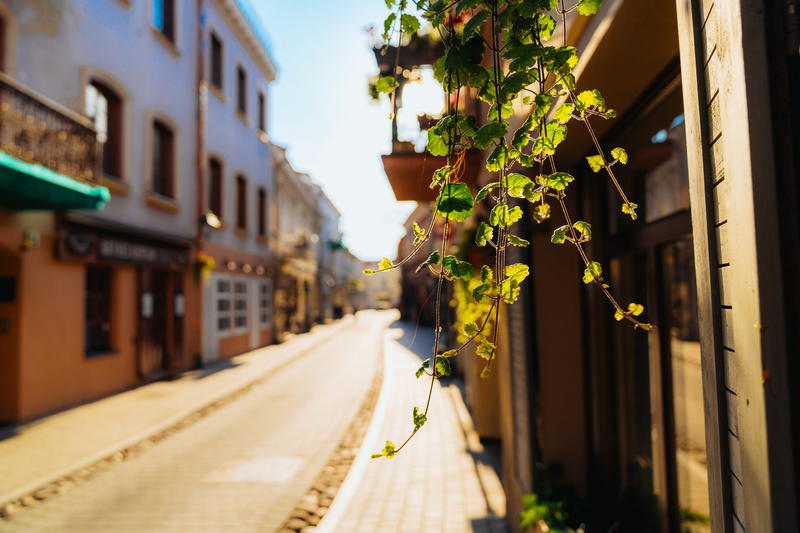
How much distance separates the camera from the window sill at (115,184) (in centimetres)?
964

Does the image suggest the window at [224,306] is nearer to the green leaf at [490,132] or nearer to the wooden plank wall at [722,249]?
the green leaf at [490,132]

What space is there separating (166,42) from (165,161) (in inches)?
110

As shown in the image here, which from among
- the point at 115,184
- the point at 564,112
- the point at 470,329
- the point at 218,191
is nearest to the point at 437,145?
the point at 564,112

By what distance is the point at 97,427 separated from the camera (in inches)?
299

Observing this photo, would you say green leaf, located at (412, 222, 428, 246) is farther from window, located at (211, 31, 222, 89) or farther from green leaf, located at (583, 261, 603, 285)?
window, located at (211, 31, 222, 89)

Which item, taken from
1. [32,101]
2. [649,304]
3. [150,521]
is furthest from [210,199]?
[649,304]

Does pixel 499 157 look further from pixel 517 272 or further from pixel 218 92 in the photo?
pixel 218 92

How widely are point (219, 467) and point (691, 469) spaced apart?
4991 millimetres

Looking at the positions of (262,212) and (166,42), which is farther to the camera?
(262,212)

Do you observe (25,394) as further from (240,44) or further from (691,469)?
(240,44)

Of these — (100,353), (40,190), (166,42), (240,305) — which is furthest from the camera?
(240,305)

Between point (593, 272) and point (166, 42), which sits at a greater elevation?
point (166, 42)

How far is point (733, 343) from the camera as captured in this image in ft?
3.88

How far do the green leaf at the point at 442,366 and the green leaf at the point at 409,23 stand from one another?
3.09ft
